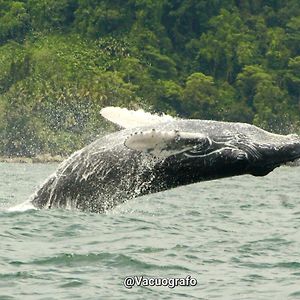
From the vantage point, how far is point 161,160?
14.4 meters

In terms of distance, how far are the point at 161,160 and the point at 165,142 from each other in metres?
0.56

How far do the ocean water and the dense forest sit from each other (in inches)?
2944

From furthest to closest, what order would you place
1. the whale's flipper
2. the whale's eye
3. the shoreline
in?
1. the shoreline
2. the whale's flipper
3. the whale's eye

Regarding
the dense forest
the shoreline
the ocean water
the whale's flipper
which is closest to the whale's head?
the whale's flipper

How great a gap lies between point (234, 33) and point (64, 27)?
2123 cm

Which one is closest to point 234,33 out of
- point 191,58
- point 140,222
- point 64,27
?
point 191,58

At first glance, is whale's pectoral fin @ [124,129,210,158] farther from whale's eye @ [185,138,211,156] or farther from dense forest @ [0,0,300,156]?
dense forest @ [0,0,300,156]

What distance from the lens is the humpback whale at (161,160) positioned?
14430 millimetres

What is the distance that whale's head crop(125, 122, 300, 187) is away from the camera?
14.4m

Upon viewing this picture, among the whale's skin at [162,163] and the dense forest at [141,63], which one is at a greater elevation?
the dense forest at [141,63]

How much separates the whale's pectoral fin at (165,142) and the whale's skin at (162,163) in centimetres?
7
